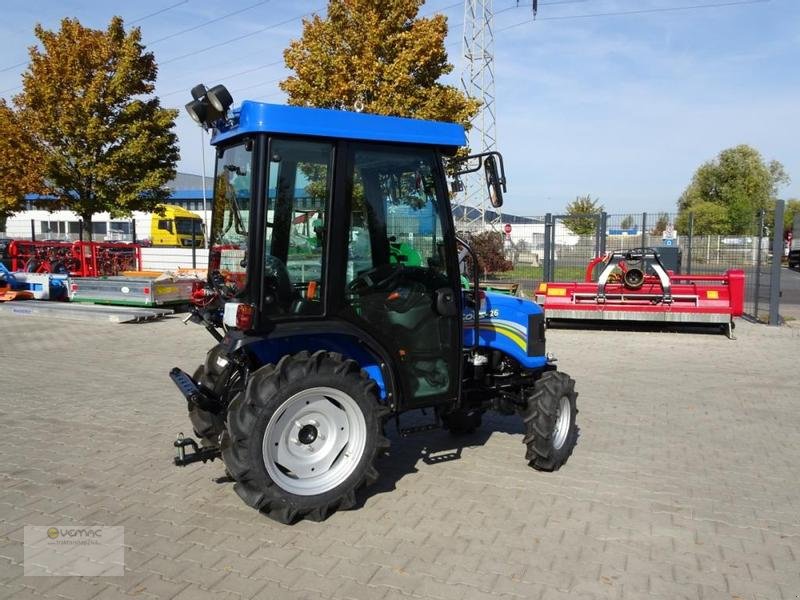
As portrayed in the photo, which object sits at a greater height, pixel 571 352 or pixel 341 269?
pixel 341 269

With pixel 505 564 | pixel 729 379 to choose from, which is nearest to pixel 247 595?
pixel 505 564

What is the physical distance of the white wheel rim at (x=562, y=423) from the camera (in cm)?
506

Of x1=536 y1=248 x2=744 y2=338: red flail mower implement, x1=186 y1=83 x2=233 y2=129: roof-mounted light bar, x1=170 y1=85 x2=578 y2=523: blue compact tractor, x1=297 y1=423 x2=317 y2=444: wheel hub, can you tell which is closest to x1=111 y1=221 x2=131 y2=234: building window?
x1=536 y1=248 x2=744 y2=338: red flail mower implement

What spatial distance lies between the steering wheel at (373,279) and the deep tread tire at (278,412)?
1.53ft

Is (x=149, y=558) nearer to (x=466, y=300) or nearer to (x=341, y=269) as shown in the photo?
(x=341, y=269)

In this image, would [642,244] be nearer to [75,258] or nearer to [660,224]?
[660,224]

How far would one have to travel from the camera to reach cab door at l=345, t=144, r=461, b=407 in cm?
419

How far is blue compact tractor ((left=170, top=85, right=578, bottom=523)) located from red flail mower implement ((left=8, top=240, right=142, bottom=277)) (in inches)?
590

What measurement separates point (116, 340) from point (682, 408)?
8923mm

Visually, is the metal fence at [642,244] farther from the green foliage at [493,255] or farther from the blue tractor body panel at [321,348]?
the blue tractor body panel at [321,348]

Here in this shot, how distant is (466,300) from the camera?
16.6ft

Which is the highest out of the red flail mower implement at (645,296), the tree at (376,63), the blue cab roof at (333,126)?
the tree at (376,63)

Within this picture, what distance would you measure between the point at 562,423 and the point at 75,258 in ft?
54.1

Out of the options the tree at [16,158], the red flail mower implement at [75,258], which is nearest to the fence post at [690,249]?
the red flail mower implement at [75,258]
